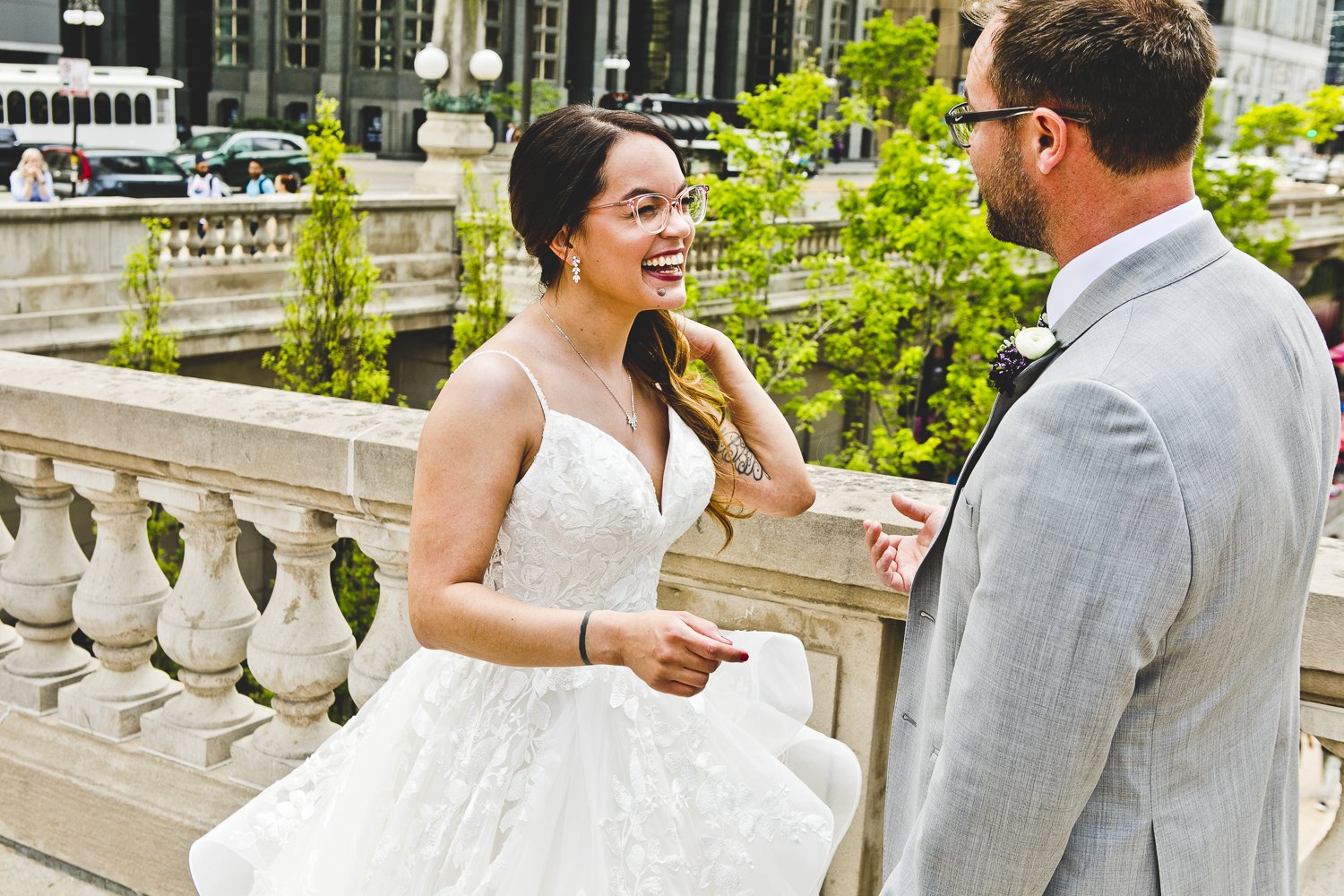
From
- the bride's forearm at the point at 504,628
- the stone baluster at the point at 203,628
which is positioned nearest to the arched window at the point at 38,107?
the stone baluster at the point at 203,628

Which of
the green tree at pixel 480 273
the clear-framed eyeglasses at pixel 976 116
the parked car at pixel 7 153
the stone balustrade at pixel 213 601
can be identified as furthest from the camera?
the parked car at pixel 7 153

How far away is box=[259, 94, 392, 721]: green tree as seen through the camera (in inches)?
543

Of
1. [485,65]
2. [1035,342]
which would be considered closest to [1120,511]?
[1035,342]

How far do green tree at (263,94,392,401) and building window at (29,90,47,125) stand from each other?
19.6m

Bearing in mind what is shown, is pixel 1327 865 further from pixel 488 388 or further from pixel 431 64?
pixel 431 64

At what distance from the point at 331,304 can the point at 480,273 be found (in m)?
2.16

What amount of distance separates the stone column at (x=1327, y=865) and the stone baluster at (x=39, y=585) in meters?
3.14

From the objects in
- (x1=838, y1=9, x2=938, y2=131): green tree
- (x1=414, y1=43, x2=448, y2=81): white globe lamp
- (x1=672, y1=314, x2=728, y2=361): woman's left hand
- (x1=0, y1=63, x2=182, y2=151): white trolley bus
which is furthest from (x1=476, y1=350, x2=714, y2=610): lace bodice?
(x1=0, y1=63, x2=182, y2=151): white trolley bus

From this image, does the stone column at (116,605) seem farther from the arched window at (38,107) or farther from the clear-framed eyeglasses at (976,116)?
the arched window at (38,107)

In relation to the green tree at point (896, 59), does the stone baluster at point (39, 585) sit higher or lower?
lower

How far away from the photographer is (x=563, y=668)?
246cm

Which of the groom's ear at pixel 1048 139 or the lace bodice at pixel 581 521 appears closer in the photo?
the groom's ear at pixel 1048 139

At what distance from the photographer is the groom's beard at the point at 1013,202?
69.0 inches

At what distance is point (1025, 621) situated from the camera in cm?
158
